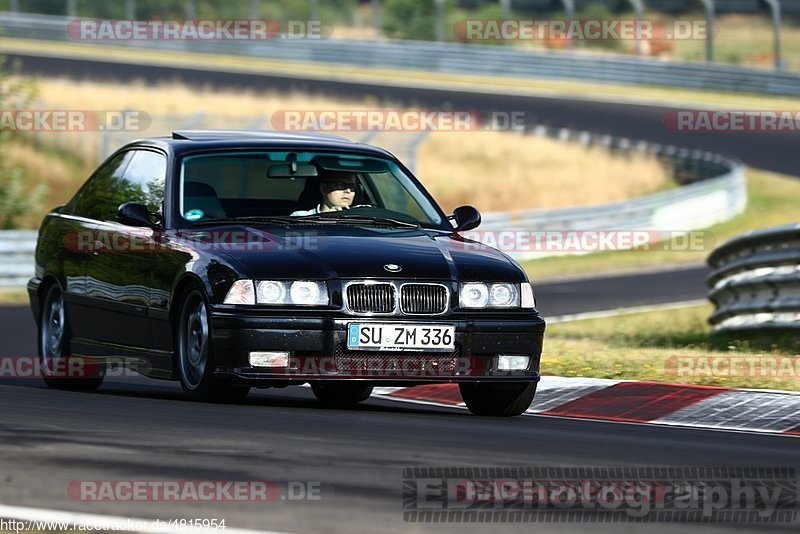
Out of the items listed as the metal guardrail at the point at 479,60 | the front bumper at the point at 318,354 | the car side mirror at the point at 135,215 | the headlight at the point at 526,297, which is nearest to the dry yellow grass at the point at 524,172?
the metal guardrail at the point at 479,60

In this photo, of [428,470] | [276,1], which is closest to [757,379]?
[428,470]

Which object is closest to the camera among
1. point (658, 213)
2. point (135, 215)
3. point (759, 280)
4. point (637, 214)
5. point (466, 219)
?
point (135, 215)

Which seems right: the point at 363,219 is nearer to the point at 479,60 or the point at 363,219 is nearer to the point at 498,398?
the point at 498,398

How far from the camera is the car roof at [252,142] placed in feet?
32.6

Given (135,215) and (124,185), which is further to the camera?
(124,185)

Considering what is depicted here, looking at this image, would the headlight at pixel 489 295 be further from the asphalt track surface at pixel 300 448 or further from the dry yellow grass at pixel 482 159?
the dry yellow grass at pixel 482 159

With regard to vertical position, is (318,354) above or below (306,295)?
below

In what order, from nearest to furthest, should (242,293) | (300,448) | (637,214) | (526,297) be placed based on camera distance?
1. (300,448)
2. (242,293)
3. (526,297)
4. (637,214)

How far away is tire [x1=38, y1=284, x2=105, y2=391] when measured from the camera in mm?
10508

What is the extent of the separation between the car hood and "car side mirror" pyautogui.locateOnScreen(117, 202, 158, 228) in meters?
0.52

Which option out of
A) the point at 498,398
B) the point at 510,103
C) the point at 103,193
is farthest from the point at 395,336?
the point at 510,103

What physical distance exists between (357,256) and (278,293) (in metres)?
0.48

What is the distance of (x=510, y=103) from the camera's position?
42.5 metres

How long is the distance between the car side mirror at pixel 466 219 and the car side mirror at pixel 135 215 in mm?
1839
